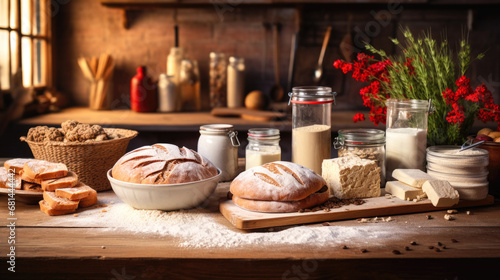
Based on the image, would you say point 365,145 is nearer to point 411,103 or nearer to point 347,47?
point 411,103

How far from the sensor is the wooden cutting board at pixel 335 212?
1288 millimetres

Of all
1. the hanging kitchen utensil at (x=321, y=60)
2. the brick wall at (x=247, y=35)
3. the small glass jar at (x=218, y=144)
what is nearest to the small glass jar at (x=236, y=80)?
the brick wall at (x=247, y=35)

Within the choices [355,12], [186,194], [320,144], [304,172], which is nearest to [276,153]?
[320,144]

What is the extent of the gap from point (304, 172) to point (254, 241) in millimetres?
286

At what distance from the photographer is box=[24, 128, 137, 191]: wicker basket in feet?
5.08

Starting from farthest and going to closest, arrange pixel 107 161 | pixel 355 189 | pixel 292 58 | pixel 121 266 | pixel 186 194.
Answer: pixel 292 58
pixel 107 161
pixel 355 189
pixel 186 194
pixel 121 266

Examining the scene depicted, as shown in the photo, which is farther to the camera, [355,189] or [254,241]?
[355,189]

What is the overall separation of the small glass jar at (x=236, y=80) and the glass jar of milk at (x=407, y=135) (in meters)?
2.15

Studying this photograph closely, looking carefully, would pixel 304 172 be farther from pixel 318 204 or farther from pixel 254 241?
pixel 254 241

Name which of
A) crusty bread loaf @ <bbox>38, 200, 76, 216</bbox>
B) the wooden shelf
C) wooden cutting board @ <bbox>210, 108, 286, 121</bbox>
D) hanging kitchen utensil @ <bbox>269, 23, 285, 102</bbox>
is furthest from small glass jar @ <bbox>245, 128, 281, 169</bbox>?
hanging kitchen utensil @ <bbox>269, 23, 285, 102</bbox>

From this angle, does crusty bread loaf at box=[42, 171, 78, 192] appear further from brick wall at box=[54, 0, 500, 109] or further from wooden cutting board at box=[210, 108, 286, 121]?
brick wall at box=[54, 0, 500, 109]

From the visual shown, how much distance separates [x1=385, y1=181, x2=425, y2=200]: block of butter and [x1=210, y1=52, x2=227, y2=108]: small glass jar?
Result: 2.38 meters

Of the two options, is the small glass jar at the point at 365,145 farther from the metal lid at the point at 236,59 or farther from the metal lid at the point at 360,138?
the metal lid at the point at 236,59

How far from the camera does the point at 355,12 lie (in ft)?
12.4
